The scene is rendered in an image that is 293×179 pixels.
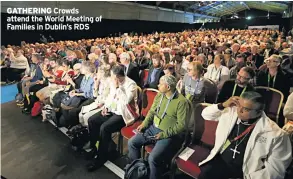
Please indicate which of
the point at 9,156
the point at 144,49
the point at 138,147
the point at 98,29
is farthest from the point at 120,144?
the point at 98,29

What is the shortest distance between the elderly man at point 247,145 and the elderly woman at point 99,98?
5.65 feet

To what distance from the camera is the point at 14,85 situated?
6.97 m

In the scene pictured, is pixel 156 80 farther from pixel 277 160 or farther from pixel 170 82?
pixel 277 160

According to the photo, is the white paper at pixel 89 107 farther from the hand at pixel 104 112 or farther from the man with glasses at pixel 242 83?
the man with glasses at pixel 242 83

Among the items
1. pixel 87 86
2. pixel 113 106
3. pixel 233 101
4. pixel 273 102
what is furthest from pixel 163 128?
pixel 87 86

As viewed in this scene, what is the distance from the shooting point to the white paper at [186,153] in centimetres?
216

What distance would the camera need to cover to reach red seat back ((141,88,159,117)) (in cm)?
295

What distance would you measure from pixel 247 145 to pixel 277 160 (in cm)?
23

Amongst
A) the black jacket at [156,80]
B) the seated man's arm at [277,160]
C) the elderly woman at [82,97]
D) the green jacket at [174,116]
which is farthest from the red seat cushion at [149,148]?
the black jacket at [156,80]

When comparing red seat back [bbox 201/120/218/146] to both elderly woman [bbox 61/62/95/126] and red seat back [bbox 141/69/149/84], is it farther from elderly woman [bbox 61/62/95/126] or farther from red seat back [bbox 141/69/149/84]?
red seat back [bbox 141/69/149/84]

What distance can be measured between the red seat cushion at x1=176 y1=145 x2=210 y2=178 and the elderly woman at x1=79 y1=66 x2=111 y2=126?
1.57 meters

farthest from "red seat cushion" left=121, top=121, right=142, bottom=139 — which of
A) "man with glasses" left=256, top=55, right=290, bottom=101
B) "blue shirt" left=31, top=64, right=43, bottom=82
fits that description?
"blue shirt" left=31, top=64, right=43, bottom=82

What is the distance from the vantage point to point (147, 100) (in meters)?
3.01

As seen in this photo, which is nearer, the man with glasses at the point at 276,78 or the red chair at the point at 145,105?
the red chair at the point at 145,105
